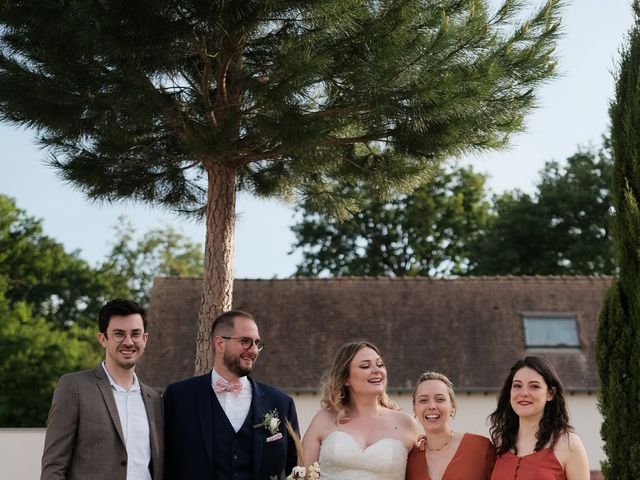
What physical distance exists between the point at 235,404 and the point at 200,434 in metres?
0.29

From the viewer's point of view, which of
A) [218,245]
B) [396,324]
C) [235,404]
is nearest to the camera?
[235,404]

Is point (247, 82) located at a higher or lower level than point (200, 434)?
higher

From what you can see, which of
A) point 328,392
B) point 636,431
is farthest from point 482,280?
point 328,392

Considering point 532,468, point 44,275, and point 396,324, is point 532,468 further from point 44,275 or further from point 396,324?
point 44,275

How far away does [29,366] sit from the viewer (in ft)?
83.7

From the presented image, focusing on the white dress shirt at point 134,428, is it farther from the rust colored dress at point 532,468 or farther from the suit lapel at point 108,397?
the rust colored dress at point 532,468

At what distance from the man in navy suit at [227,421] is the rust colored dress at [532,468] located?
1277 millimetres

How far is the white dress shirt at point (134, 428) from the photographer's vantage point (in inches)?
181

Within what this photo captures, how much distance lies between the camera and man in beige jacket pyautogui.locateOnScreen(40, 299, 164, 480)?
448 centimetres

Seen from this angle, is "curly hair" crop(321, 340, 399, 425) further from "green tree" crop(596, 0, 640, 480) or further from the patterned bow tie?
"green tree" crop(596, 0, 640, 480)

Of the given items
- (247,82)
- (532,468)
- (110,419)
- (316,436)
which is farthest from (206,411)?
(247,82)

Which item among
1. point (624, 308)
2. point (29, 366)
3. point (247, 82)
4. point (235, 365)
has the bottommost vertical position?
point (235, 365)

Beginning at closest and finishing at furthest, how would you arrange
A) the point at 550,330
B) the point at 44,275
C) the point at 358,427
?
the point at 358,427, the point at 550,330, the point at 44,275

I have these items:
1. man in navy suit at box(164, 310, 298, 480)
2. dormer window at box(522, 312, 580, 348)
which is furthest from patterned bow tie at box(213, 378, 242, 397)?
dormer window at box(522, 312, 580, 348)
